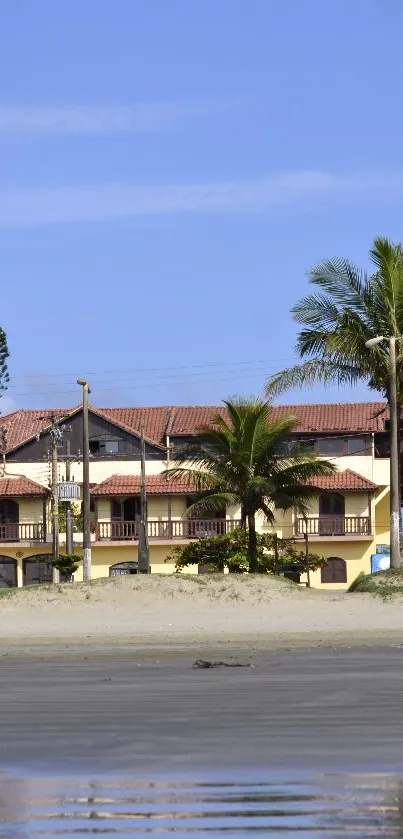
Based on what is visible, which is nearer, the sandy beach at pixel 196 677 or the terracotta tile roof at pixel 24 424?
the sandy beach at pixel 196 677

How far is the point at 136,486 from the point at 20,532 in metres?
6.54

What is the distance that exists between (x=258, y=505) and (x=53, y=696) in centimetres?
2323

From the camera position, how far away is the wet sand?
12.4 metres

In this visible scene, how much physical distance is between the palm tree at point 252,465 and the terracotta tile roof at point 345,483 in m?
28.1

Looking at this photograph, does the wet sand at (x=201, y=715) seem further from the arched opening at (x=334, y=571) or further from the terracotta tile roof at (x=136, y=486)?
the arched opening at (x=334, y=571)

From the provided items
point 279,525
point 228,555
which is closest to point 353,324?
point 228,555

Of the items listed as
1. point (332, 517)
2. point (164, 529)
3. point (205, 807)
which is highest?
point (332, 517)

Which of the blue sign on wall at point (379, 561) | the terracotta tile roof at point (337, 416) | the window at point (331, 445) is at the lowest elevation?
the blue sign on wall at point (379, 561)

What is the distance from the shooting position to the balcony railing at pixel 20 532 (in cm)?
7100

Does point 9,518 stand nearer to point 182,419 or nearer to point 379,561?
point 182,419

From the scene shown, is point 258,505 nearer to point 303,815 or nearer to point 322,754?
point 322,754

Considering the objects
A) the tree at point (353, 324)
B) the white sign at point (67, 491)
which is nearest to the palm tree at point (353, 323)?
the tree at point (353, 324)

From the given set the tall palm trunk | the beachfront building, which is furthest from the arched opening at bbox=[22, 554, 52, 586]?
the tall palm trunk

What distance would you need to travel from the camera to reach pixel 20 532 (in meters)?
71.5
